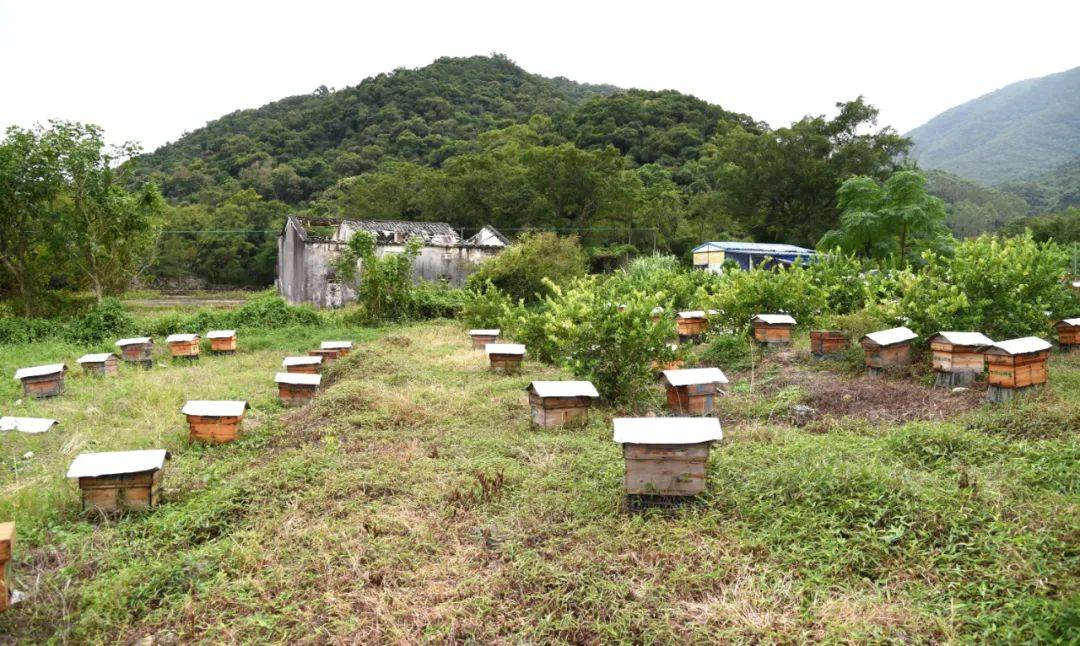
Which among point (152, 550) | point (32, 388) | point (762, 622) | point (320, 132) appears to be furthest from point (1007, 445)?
point (320, 132)

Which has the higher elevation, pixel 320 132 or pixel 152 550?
pixel 320 132

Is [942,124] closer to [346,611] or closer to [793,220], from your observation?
[793,220]

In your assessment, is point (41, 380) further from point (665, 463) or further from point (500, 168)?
point (500, 168)

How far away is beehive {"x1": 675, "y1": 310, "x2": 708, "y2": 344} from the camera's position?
10.5 meters

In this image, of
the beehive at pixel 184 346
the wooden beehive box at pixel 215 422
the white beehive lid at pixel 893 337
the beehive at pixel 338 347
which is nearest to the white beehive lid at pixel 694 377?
the white beehive lid at pixel 893 337

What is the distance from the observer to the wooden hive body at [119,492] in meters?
4.30

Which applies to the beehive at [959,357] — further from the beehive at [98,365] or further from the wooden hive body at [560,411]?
the beehive at [98,365]

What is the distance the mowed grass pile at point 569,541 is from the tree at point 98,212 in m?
11.8

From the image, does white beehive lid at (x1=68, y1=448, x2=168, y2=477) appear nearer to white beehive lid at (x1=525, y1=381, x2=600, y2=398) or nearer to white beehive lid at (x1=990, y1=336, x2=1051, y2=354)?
white beehive lid at (x1=525, y1=381, x2=600, y2=398)

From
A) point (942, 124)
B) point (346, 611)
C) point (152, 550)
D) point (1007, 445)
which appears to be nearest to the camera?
point (346, 611)

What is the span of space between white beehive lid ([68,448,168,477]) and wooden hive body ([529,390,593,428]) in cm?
304

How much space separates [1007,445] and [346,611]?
4.53 metres

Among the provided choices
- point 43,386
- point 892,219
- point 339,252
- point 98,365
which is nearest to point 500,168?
point 339,252

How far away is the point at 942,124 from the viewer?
Result: 393 feet
